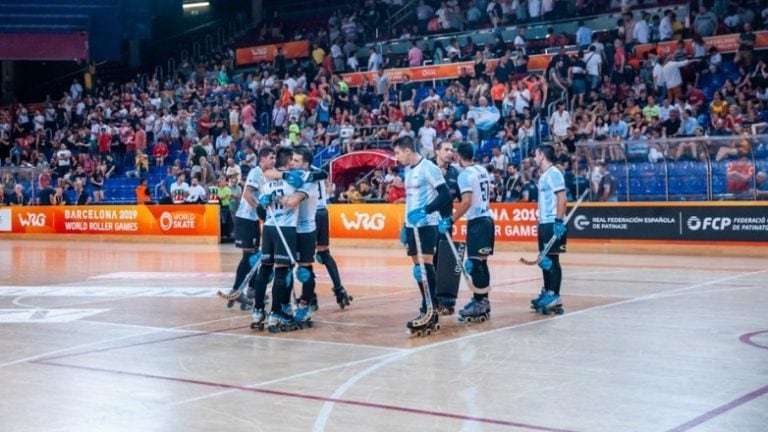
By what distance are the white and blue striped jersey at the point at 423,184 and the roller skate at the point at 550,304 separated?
2096mm

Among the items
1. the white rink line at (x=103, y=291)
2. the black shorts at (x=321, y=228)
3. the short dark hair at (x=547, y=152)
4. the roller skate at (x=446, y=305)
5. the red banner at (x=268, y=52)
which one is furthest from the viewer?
the red banner at (x=268, y=52)

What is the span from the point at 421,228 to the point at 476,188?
40.0 inches

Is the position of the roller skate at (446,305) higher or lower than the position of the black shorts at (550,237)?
lower

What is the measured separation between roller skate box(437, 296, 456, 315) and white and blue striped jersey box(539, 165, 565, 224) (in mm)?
1545

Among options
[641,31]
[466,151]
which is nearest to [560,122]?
[641,31]

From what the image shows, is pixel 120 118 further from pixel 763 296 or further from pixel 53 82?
pixel 763 296

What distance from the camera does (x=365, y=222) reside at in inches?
1070

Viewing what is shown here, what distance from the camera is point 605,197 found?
23281mm

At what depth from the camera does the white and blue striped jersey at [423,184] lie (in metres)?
10.9

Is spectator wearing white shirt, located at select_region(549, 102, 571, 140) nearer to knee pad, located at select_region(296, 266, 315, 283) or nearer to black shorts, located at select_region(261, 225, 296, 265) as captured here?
knee pad, located at select_region(296, 266, 315, 283)

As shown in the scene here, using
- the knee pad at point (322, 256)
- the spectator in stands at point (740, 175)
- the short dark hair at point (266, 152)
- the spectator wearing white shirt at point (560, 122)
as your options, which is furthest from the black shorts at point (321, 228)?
the spectator wearing white shirt at point (560, 122)

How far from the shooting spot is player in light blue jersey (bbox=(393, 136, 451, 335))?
10734 mm

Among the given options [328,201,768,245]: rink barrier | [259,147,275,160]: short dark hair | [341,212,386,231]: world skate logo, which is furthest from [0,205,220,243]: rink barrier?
[259,147,275,160]: short dark hair

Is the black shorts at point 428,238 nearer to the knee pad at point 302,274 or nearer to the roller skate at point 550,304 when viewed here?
the knee pad at point 302,274
